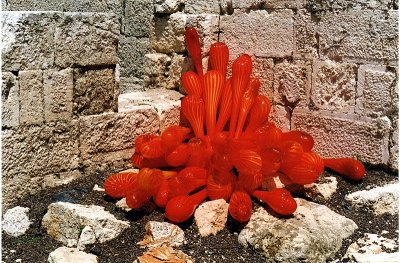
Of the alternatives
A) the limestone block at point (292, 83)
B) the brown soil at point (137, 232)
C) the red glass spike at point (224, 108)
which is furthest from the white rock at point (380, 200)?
the red glass spike at point (224, 108)

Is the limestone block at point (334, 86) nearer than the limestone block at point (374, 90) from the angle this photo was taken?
No

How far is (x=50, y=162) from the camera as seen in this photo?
4.25 metres

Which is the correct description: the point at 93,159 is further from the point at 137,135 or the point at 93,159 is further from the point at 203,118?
the point at 203,118

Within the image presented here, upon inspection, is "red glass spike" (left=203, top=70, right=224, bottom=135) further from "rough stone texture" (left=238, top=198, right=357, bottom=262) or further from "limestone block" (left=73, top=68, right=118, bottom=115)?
"rough stone texture" (left=238, top=198, right=357, bottom=262)

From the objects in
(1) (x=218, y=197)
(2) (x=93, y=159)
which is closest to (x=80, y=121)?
(2) (x=93, y=159)

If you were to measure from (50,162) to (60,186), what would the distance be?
0.22 meters

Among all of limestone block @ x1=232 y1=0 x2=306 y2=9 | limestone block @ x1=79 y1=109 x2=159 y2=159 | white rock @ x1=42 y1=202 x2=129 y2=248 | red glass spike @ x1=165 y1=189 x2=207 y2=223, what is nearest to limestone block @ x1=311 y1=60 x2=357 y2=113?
limestone block @ x1=232 y1=0 x2=306 y2=9

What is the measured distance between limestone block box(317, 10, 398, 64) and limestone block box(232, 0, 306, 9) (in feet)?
0.88

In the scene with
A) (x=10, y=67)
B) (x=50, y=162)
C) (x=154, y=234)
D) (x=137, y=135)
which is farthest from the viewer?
(x=137, y=135)

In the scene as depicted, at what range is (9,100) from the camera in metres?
3.95

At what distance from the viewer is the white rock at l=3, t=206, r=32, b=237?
12.6 feet

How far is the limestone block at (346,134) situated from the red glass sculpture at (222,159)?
0.55 feet

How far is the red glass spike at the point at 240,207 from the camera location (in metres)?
3.69

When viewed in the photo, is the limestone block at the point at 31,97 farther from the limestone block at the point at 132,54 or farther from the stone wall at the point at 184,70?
→ the limestone block at the point at 132,54
